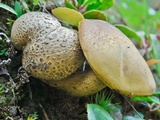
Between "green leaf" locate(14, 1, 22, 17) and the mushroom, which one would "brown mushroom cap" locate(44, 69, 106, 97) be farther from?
"green leaf" locate(14, 1, 22, 17)

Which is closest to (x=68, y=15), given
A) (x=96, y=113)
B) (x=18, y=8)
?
(x=18, y=8)

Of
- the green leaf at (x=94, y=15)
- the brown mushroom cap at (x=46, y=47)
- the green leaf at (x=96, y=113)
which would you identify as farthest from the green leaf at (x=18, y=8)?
the green leaf at (x=96, y=113)

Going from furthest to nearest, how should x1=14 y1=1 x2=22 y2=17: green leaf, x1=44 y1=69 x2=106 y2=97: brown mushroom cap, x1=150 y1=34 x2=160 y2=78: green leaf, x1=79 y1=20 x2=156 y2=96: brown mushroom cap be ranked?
x1=150 y1=34 x2=160 y2=78: green leaf
x1=14 y1=1 x2=22 y2=17: green leaf
x1=44 y1=69 x2=106 y2=97: brown mushroom cap
x1=79 y1=20 x2=156 y2=96: brown mushroom cap

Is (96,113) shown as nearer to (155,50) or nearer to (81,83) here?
(81,83)

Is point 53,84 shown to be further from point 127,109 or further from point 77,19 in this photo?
point 127,109

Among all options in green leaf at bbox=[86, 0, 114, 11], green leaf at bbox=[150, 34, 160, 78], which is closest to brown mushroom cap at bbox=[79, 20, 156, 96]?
green leaf at bbox=[86, 0, 114, 11]

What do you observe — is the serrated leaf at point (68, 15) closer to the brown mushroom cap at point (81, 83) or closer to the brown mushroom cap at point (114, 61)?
the brown mushroom cap at point (114, 61)
